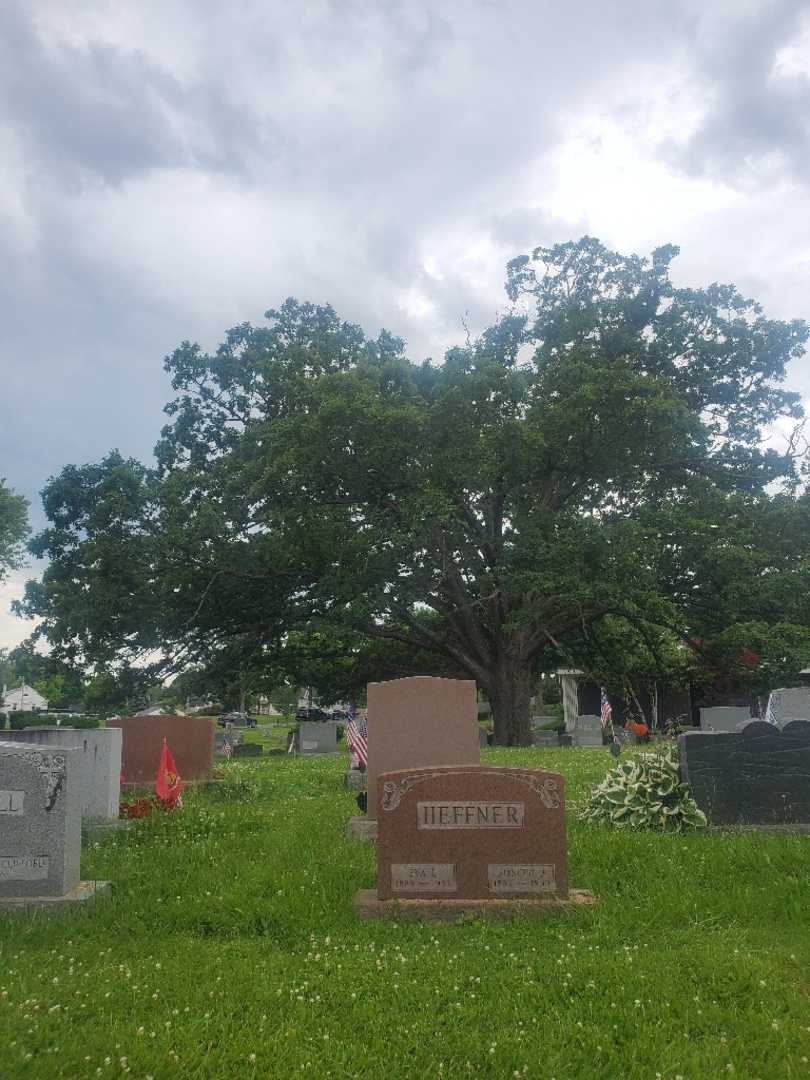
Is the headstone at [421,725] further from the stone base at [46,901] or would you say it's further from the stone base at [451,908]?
the stone base at [46,901]

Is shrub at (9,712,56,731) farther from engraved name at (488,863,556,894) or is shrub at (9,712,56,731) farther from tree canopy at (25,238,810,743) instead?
engraved name at (488,863,556,894)

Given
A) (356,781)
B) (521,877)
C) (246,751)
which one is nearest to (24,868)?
(521,877)

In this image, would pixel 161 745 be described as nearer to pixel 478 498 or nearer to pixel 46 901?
pixel 46 901

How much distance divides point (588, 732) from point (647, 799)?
78.5 feet

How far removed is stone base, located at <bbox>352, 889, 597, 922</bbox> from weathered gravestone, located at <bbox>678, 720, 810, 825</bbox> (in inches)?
140

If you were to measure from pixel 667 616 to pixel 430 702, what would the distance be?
14.3 m

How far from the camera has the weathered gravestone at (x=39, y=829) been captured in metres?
6.75

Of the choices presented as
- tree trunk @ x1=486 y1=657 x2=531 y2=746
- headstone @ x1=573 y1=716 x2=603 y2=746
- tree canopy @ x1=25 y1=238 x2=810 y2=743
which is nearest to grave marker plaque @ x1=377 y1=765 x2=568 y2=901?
tree canopy @ x1=25 y1=238 x2=810 y2=743

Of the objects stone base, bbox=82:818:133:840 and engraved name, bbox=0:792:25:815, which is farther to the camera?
stone base, bbox=82:818:133:840

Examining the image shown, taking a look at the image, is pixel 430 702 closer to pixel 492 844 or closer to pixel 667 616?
pixel 492 844

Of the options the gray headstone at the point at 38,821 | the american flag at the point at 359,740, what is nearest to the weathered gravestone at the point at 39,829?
the gray headstone at the point at 38,821

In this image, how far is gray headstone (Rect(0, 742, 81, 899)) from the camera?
22.2ft

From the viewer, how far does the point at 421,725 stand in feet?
36.2

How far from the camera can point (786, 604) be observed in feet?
71.3
